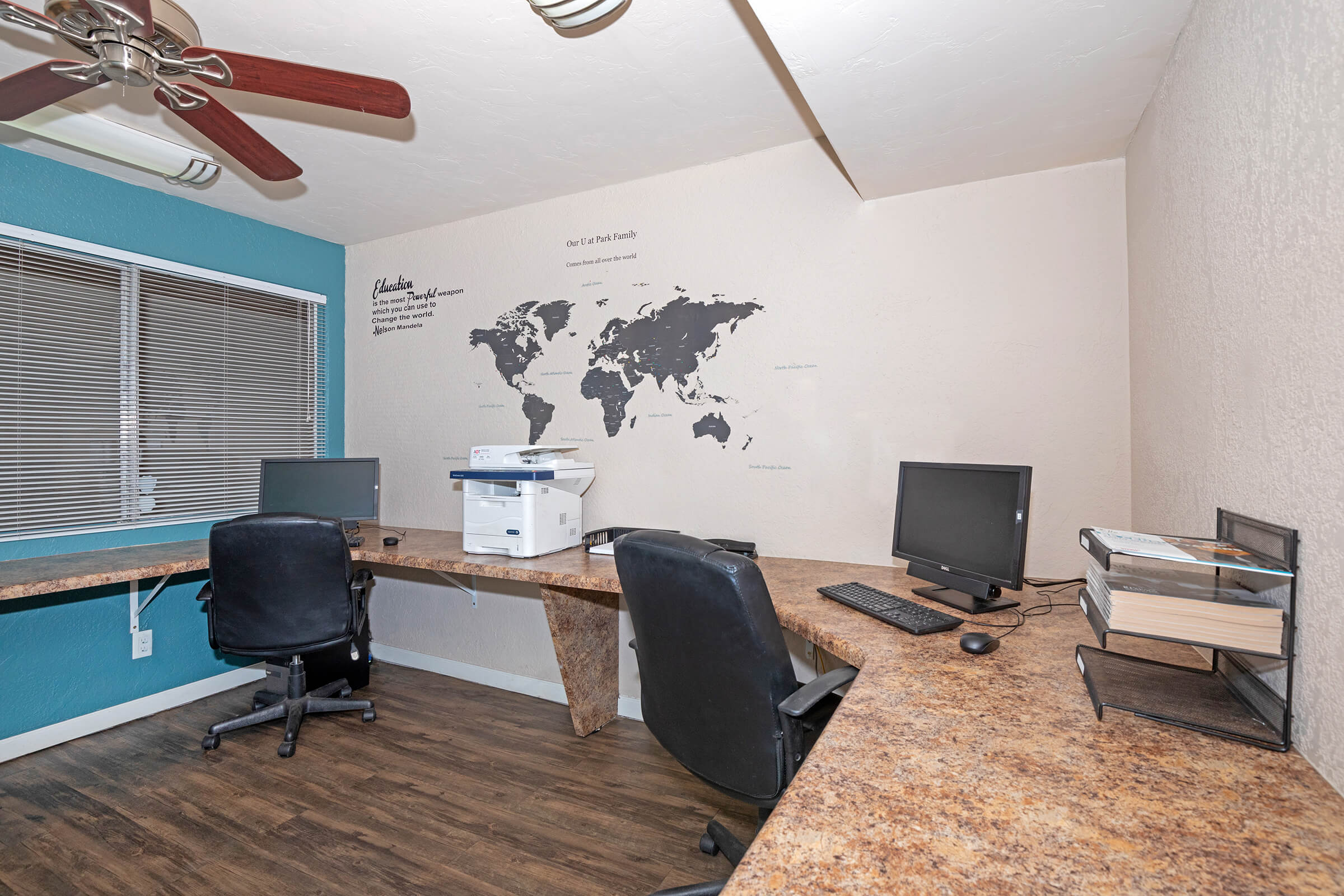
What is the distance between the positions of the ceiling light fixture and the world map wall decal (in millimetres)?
A: 1285

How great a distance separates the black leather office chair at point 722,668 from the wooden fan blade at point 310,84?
1.39m

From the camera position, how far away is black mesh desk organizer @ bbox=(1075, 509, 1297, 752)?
0.94 meters

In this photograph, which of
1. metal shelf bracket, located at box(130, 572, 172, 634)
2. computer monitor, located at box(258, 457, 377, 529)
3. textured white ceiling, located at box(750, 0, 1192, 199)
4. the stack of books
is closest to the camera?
the stack of books

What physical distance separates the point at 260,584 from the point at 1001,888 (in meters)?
2.82

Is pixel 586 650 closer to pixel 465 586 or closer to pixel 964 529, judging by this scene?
pixel 465 586

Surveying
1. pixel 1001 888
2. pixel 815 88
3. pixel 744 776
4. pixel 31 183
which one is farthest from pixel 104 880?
pixel 815 88

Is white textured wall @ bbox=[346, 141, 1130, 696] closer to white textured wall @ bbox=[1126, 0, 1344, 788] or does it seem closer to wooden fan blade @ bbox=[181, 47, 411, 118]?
white textured wall @ bbox=[1126, 0, 1344, 788]

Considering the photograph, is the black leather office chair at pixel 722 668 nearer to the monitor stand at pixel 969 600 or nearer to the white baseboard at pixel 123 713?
the monitor stand at pixel 969 600

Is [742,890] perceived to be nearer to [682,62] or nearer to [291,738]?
[682,62]

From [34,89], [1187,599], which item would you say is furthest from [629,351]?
[1187,599]

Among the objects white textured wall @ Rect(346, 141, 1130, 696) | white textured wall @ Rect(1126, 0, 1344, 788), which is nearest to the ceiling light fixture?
white textured wall @ Rect(346, 141, 1130, 696)

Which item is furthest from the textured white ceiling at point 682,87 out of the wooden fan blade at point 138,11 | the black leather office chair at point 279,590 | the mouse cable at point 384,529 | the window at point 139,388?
the mouse cable at point 384,529

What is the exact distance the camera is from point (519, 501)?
2.57m

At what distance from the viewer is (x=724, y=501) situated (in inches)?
107
